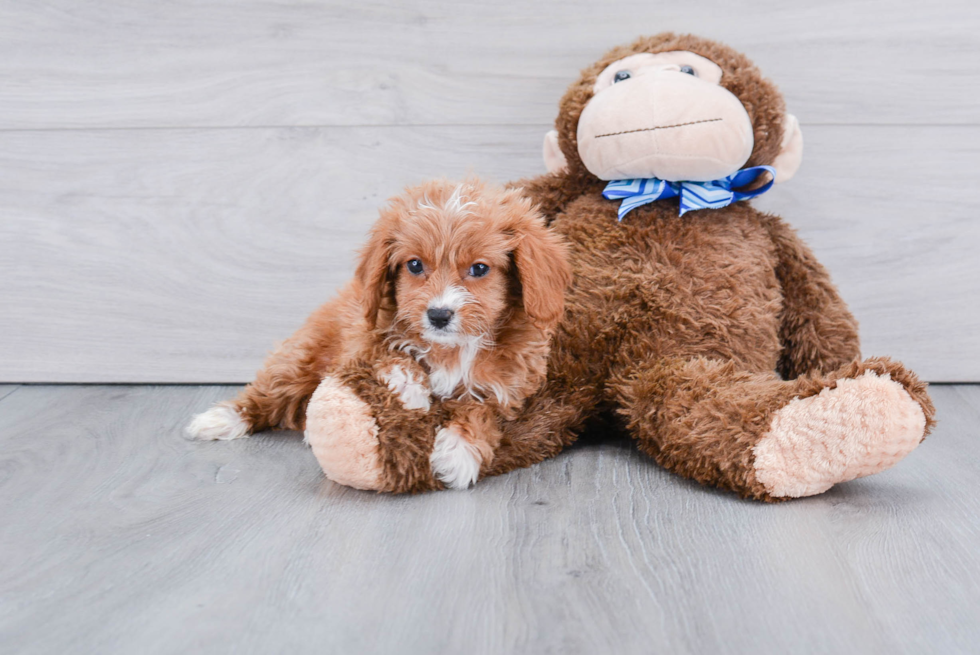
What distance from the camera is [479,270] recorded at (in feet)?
3.87

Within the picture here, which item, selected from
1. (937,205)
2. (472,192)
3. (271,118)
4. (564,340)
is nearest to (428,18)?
(271,118)

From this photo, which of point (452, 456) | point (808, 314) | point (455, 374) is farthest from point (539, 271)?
point (808, 314)

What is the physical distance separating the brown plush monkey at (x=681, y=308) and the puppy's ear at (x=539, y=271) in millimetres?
196

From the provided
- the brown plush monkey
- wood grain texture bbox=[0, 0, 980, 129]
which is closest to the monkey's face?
the brown plush monkey

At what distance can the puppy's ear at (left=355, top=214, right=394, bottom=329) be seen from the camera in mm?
1202

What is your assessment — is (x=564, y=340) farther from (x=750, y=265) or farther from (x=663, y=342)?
(x=750, y=265)

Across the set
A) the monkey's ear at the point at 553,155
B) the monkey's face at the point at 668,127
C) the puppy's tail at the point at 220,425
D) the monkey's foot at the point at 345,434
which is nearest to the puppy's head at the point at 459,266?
the monkey's foot at the point at 345,434

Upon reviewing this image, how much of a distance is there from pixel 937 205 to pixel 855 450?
95 cm

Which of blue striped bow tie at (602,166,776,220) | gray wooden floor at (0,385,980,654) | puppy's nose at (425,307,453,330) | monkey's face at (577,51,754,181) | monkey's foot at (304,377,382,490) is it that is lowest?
gray wooden floor at (0,385,980,654)

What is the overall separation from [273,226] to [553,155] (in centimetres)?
69

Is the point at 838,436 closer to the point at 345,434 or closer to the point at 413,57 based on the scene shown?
the point at 345,434

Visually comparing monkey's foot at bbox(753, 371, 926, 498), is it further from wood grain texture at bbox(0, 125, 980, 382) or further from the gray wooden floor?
wood grain texture at bbox(0, 125, 980, 382)

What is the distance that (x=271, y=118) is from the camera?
5.90 ft

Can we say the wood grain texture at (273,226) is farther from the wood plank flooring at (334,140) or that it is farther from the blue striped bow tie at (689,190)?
the blue striped bow tie at (689,190)
